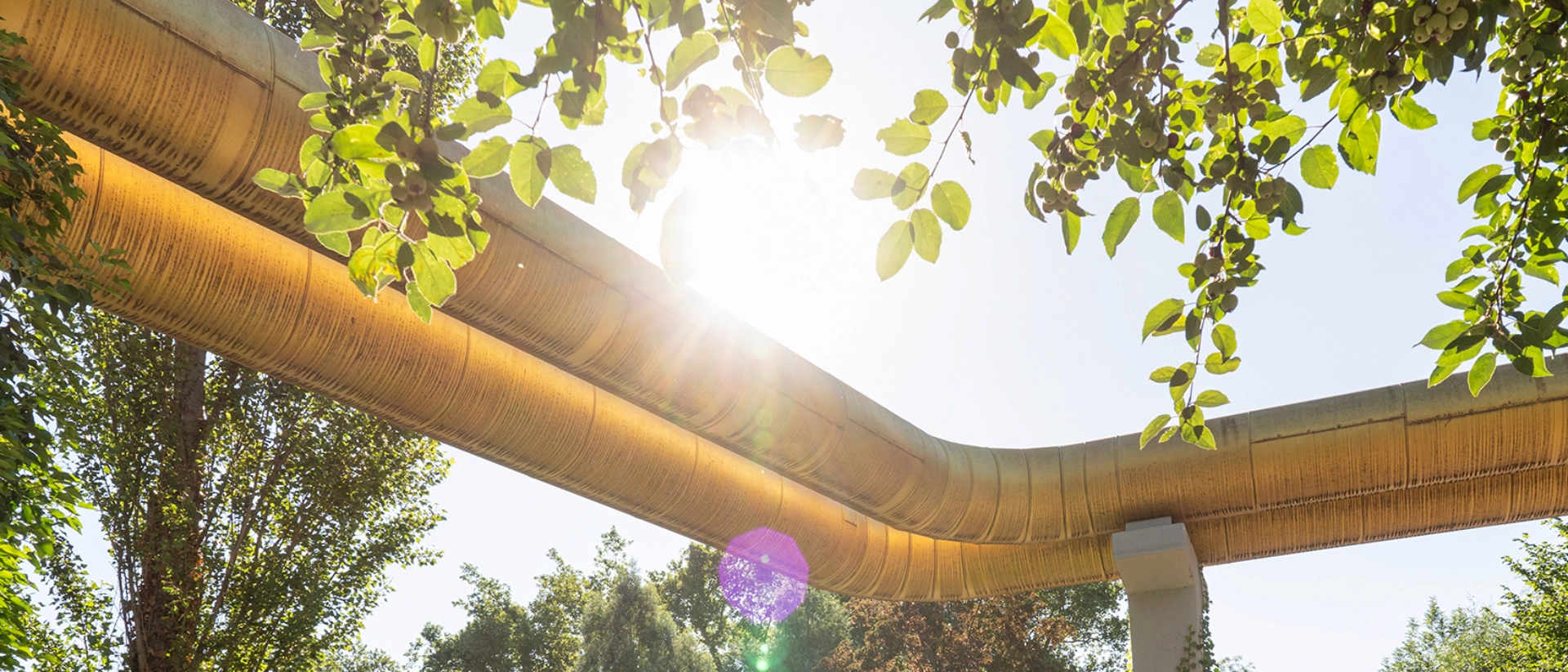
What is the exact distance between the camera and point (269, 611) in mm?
9008

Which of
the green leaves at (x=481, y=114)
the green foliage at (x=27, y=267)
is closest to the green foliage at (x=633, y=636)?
the green foliage at (x=27, y=267)

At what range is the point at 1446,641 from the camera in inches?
1464

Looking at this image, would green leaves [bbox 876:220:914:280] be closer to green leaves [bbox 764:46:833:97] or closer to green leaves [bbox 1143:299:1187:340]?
green leaves [bbox 764:46:833:97]

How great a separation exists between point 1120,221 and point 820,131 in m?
0.54

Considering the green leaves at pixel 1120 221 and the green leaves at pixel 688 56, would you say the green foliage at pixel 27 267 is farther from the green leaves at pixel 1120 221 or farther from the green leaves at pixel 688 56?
the green leaves at pixel 1120 221

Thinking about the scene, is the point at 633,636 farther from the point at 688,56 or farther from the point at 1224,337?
the point at 688,56

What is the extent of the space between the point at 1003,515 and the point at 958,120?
14.5ft

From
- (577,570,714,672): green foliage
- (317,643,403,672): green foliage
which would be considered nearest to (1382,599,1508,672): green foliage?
(577,570,714,672): green foliage

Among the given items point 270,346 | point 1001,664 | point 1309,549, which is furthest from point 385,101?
point 1001,664

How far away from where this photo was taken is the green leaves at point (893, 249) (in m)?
1.22

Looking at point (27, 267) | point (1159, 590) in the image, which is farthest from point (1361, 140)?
point (1159, 590)

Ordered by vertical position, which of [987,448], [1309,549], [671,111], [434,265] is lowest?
[434,265]

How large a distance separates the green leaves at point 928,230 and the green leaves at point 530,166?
447 mm

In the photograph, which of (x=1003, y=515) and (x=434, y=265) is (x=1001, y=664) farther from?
(x=434, y=265)
